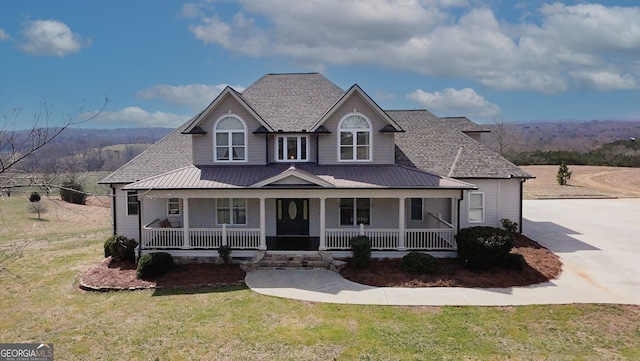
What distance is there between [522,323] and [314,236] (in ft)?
34.0

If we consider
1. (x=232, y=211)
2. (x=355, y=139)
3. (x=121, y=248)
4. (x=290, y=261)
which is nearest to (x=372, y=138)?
(x=355, y=139)

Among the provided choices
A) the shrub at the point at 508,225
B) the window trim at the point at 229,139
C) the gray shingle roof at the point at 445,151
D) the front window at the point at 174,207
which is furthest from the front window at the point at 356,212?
the front window at the point at 174,207

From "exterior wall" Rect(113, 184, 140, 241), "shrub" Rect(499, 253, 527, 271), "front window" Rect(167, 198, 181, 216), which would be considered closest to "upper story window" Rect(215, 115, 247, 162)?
"front window" Rect(167, 198, 181, 216)

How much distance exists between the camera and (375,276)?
607 inches

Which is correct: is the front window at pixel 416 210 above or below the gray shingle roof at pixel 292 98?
below

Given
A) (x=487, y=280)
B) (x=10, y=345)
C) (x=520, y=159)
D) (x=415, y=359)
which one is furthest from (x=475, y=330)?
(x=520, y=159)

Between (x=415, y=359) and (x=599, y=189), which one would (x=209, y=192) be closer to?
(x=415, y=359)

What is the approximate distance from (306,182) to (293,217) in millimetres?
3217

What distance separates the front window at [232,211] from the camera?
1956 cm

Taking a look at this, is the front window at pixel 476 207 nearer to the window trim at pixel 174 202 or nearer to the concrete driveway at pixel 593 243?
the concrete driveway at pixel 593 243

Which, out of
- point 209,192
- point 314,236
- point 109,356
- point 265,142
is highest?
point 265,142

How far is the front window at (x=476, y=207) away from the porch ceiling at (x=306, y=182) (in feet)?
9.22

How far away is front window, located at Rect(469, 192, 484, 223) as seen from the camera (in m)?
20.9

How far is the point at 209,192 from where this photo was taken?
17.2 meters
